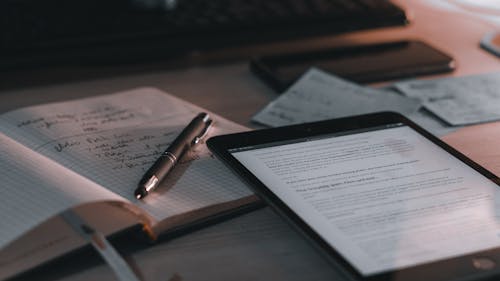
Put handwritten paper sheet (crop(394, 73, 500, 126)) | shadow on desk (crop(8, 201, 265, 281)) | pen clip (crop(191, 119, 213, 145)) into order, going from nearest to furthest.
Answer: shadow on desk (crop(8, 201, 265, 281)) → pen clip (crop(191, 119, 213, 145)) → handwritten paper sheet (crop(394, 73, 500, 126))

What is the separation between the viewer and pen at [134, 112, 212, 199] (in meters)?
0.47

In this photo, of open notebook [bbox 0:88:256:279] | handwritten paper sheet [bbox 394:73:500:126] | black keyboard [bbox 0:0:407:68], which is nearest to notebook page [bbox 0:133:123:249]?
open notebook [bbox 0:88:256:279]

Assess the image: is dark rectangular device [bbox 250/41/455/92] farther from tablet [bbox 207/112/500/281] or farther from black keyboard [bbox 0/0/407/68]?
tablet [bbox 207/112/500/281]

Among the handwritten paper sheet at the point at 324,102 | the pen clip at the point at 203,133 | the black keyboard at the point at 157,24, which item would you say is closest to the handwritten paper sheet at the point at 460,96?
the handwritten paper sheet at the point at 324,102

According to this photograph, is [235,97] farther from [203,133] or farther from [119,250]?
[119,250]

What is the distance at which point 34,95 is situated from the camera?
0.65 m

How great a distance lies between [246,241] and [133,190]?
9cm

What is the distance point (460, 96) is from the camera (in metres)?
0.70

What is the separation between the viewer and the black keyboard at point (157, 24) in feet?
2.20

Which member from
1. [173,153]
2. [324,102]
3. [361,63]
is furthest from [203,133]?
[361,63]

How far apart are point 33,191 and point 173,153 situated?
0.12 m

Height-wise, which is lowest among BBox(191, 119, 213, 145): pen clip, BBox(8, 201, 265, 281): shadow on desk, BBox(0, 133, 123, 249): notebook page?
BBox(8, 201, 265, 281): shadow on desk

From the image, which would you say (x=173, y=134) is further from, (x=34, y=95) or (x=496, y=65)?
(x=496, y=65)

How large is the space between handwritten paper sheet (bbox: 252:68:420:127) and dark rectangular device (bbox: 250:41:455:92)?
2cm
